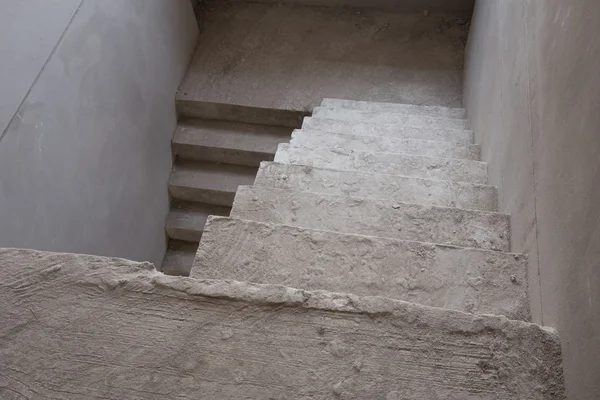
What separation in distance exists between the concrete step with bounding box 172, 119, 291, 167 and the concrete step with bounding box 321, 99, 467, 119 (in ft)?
1.56

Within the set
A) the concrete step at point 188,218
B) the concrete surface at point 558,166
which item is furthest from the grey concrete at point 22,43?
the concrete surface at point 558,166

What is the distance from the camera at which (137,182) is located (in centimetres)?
330

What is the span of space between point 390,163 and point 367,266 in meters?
1.03

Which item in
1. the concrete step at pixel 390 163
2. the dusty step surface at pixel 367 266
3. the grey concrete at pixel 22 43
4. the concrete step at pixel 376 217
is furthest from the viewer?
the concrete step at pixel 390 163

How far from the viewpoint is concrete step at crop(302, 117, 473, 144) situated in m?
2.98

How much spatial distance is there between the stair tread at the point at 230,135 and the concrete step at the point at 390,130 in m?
0.66

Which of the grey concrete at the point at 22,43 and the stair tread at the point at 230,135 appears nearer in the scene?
the grey concrete at the point at 22,43

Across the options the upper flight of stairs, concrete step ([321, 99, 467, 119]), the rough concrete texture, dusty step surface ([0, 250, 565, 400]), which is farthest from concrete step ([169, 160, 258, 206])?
dusty step surface ([0, 250, 565, 400])

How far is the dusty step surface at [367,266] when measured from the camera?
1399mm

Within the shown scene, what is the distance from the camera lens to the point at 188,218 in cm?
382

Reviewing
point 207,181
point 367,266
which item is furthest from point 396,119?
point 367,266

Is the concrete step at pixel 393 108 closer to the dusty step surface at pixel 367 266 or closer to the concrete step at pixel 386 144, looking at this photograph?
the concrete step at pixel 386 144

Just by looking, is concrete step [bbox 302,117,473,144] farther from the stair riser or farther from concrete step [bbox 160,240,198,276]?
concrete step [bbox 160,240,198,276]

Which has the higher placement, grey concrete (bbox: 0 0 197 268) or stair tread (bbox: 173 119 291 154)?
stair tread (bbox: 173 119 291 154)
